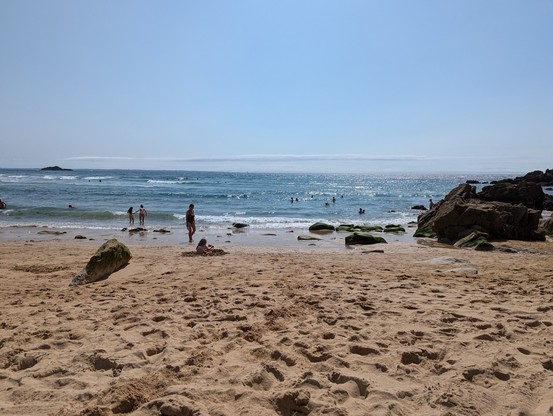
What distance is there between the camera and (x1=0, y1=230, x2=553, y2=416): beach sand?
345 centimetres

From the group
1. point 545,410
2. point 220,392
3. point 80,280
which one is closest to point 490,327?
point 545,410

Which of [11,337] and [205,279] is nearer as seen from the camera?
[11,337]

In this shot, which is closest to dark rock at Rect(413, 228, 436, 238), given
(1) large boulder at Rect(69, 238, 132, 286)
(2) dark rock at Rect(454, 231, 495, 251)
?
(2) dark rock at Rect(454, 231, 495, 251)

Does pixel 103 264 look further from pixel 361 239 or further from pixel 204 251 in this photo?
pixel 361 239

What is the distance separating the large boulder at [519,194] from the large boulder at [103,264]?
112 ft

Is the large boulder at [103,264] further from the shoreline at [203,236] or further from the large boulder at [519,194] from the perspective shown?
the large boulder at [519,194]

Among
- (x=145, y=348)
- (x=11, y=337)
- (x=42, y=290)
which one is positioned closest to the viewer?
(x=145, y=348)

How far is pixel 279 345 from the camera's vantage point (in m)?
4.64

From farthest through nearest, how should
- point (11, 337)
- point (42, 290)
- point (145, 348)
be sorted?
point (42, 290) → point (11, 337) → point (145, 348)

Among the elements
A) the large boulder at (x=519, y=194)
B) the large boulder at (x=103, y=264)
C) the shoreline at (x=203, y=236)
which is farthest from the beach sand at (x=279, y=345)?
the large boulder at (x=519, y=194)

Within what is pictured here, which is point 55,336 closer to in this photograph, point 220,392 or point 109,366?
point 109,366

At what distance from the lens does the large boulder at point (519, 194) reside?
109 feet

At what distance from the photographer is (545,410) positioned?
323cm

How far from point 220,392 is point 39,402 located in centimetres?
161
